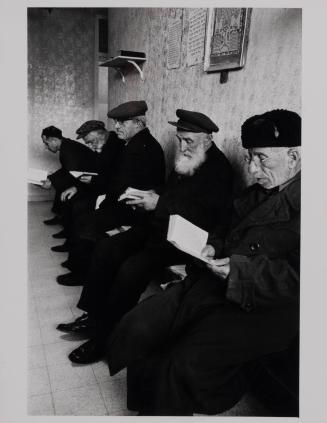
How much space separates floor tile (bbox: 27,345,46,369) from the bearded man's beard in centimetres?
149

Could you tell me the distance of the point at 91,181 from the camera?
4332 millimetres

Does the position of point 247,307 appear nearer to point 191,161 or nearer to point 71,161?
point 191,161

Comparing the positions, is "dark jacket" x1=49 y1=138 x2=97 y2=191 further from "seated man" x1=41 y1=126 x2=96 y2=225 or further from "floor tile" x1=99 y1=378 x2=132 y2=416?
"floor tile" x1=99 y1=378 x2=132 y2=416

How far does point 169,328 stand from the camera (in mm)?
1813

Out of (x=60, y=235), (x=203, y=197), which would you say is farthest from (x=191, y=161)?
(x=60, y=235)

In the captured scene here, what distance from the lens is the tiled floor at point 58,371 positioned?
1980 millimetres

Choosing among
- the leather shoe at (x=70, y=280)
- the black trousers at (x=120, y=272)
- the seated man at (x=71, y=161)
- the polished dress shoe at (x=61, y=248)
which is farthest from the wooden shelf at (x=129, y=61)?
the leather shoe at (x=70, y=280)

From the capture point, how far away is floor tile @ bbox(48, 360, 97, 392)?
212 cm

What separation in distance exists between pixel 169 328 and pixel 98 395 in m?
0.61

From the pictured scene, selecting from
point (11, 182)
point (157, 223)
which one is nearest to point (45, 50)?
point (157, 223)

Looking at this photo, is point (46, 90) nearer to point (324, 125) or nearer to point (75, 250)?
point (75, 250)

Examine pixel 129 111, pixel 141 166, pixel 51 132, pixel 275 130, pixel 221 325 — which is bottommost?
pixel 221 325

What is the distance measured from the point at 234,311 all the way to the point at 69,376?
1118 millimetres

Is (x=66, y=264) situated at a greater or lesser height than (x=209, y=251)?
lesser
